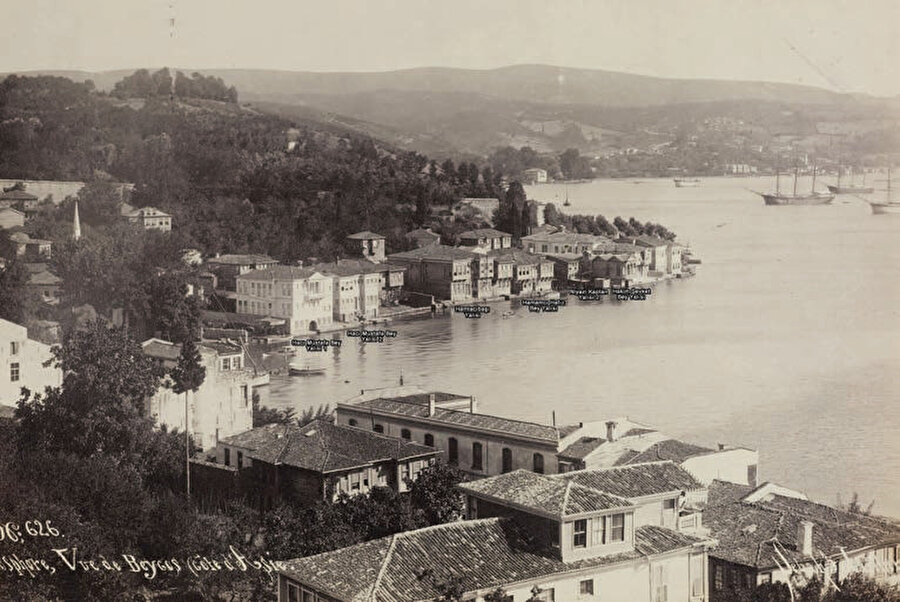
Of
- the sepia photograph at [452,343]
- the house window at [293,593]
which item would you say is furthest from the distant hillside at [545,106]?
the house window at [293,593]

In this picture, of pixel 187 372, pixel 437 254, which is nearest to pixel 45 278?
pixel 187 372

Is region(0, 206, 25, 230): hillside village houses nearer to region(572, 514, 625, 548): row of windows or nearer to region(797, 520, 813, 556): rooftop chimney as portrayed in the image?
region(572, 514, 625, 548): row of windows

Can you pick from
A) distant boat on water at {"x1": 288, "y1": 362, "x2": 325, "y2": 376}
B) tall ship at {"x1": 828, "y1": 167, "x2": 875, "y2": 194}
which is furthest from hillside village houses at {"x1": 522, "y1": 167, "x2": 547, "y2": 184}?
distant boat on water at {"x1": 288, "y1": 362, "x2": 325, "y2": 376}

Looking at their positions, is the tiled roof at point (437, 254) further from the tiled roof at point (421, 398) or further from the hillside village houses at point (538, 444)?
the hillside village houses at point (538, 444)

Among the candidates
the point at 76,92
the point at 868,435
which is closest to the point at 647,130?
the point at 868,435

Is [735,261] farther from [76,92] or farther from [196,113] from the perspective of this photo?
[196,113]

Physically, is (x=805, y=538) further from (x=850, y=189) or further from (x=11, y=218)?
(x=11, y=218)
